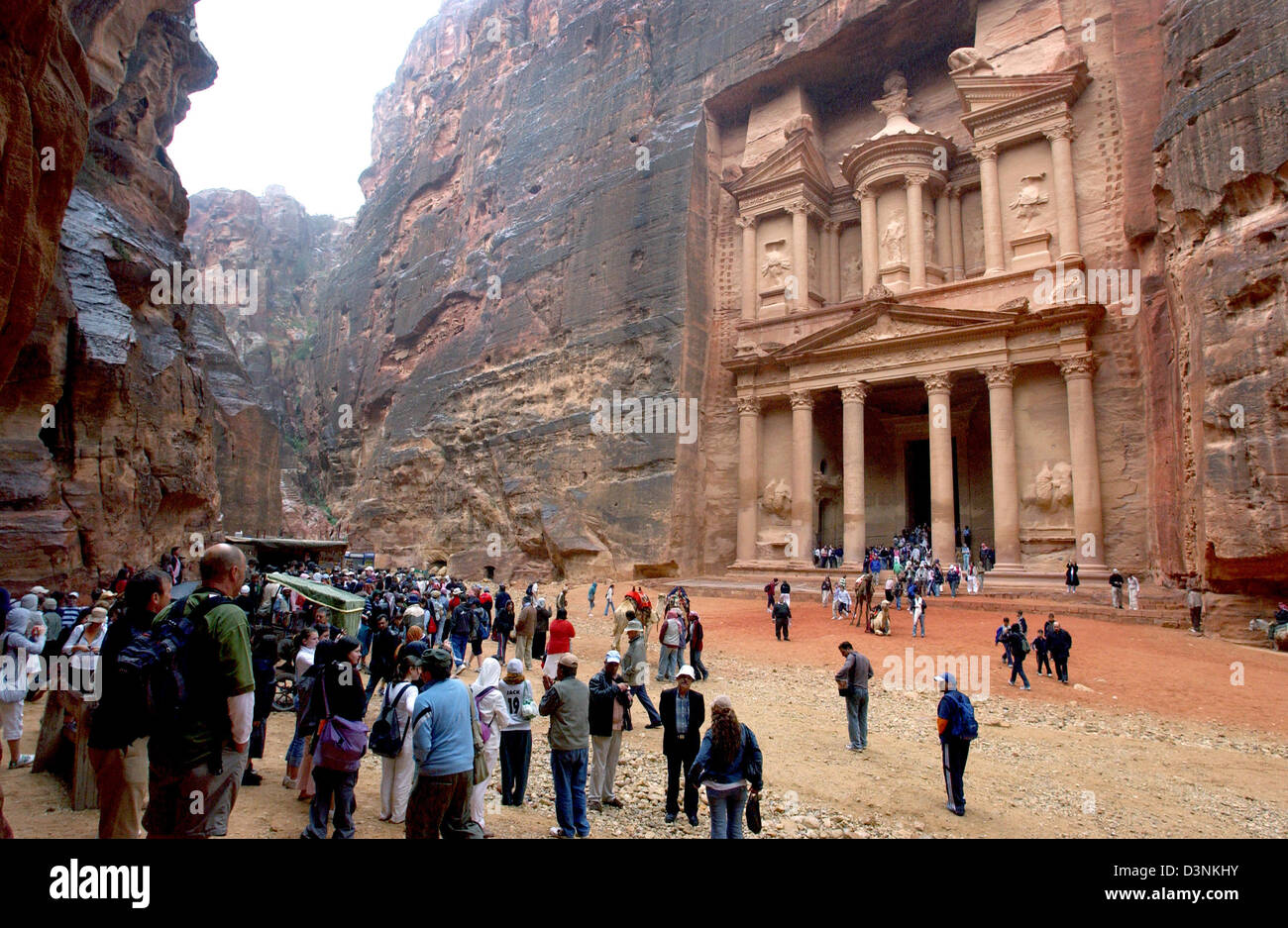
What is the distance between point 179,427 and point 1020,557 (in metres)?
29.2

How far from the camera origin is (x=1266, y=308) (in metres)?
16.9

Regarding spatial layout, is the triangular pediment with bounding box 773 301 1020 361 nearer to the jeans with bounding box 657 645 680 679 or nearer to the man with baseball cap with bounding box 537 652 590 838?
the jeans with bounding box 657 645 680 679

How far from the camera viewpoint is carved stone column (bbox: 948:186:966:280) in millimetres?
32656

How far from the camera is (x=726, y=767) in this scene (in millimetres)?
5578

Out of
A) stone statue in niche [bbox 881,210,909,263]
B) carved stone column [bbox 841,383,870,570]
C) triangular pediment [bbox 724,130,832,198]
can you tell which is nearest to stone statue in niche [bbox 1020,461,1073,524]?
carved stone column [bbox 841,383,870,570]

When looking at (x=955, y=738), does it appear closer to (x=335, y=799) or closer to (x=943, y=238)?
(x=335, y=799)

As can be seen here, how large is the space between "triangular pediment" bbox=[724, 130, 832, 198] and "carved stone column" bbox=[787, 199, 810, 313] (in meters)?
1.29

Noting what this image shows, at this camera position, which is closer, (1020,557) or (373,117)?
(1020,557)

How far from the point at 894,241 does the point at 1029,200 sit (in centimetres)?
555

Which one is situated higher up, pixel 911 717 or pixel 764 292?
pixel 764 292

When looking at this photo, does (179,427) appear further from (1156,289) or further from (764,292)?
(1156,289)

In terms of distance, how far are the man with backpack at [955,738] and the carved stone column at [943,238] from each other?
95.2ft

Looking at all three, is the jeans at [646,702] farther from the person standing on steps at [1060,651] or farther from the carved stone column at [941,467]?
the carved stone column at [941,467]

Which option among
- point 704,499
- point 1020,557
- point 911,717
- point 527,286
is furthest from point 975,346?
point 527,286
